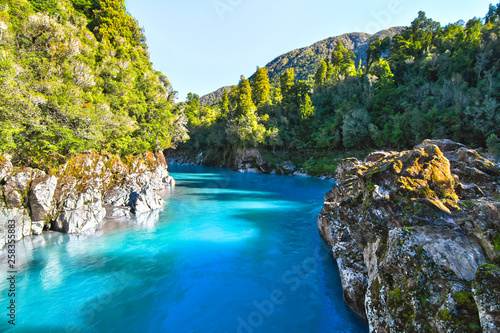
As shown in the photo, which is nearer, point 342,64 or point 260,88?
point 260,88

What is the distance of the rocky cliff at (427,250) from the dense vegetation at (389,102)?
2133cm

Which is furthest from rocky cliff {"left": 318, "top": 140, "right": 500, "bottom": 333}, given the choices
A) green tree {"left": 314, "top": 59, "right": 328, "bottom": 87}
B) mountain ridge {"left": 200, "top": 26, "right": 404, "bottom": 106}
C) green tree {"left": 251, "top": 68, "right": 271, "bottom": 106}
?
mountain ridge {"left": 200, "top": 26, "right": 404, "bottom": 106}

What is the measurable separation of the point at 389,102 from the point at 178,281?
44.4 meters

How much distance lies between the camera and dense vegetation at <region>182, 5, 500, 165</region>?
87.6ft

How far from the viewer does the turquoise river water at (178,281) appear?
241 inches

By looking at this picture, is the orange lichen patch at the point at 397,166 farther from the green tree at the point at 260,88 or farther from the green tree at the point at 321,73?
the green tree at the point at 321,73

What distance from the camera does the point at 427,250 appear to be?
4.24m

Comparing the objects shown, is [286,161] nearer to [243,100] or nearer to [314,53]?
[243,100]

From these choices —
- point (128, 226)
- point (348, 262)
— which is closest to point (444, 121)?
point (348, 262)

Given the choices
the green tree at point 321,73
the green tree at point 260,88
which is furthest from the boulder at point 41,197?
the green tree at point 321,73

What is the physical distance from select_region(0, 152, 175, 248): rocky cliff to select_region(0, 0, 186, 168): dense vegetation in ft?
3.36

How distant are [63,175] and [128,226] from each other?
4.73m

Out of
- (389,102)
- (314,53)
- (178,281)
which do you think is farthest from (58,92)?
(314,53)

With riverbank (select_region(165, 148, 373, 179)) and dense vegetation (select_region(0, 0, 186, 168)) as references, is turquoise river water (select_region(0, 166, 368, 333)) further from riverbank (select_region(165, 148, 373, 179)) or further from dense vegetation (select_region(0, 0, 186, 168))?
riverbank (select_region(165, 148, 373, 179))
